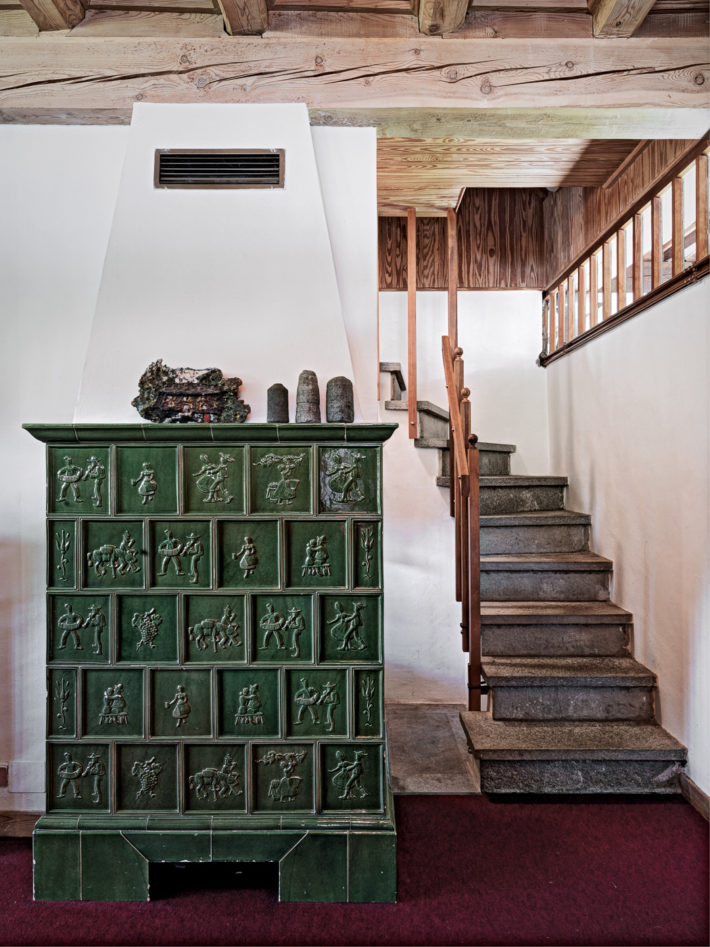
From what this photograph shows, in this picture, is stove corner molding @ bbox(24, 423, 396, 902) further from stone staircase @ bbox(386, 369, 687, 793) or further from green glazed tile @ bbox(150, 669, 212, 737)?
stone staircase @ bbox(386, 369, 687, 793)

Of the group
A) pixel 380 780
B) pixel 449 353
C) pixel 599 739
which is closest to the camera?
pixel 380 780

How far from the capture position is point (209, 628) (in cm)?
192

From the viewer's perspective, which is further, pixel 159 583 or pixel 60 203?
pixel 60 203

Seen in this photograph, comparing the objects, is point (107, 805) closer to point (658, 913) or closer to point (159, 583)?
point (159, 583)

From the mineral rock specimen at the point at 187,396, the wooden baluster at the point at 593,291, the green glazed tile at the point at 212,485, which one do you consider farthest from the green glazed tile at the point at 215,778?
the wooden baluster at the point at 593,291

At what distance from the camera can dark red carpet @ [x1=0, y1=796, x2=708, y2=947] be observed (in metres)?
1.72

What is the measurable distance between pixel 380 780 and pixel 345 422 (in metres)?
1.11

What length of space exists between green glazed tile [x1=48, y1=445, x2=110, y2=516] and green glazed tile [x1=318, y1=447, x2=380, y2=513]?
2.26ft

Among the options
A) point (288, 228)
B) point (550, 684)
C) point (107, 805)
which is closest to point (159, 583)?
point (107, 805)

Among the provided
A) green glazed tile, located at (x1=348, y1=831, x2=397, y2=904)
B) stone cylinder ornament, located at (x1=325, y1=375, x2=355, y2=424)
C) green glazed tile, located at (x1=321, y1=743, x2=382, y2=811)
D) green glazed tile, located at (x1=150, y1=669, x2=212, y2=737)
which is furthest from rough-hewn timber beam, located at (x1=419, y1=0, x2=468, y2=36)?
green glazed tile, located at (x1=348, y1=831, x2=397, y2=904)

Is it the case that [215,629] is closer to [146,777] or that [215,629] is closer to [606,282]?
[146,777]

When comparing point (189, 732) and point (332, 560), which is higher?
point (332, 560)

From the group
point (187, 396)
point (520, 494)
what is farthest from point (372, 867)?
point (520, 494)

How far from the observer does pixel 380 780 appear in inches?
74.5
